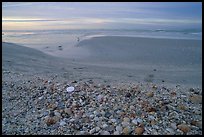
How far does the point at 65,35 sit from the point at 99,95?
7.85 metres

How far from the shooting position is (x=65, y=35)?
12102 mm

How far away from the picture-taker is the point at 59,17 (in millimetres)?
16781

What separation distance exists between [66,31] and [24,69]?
6.49 meters

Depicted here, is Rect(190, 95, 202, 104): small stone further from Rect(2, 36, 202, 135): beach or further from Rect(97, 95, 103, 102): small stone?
Rect(97, 95, 103, 102): small stone

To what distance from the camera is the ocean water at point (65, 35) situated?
10.3m

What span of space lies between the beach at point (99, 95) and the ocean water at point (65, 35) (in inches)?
68.6

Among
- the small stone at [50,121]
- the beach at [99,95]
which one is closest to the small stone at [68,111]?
the beach at [99,95]

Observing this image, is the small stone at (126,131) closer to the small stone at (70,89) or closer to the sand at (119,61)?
the small stone at (70,89)

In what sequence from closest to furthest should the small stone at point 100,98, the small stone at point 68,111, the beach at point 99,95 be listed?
the beach at point 99,95 → the small stone at point 68,111 → the small stone at point 100,98

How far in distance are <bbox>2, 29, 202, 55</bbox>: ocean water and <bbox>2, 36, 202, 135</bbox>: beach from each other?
1.74 metres

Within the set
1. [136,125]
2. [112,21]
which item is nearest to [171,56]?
[136,125]

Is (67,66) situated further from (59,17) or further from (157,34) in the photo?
(59,17)

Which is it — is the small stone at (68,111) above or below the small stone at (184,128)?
above

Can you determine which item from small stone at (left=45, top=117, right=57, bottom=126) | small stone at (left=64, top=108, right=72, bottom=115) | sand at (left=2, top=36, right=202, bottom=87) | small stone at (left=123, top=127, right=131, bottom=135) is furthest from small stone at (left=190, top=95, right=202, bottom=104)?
small stone at (left=45, top=117, right=57, bottom=126)
